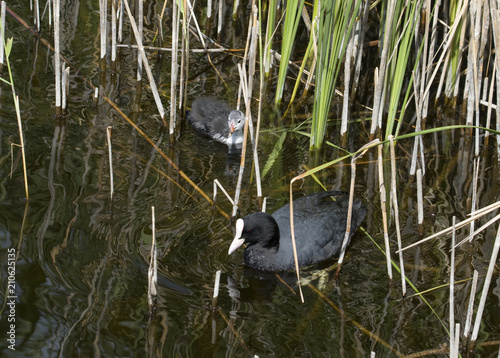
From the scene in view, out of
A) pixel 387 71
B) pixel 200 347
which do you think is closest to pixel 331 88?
pixel 387 71

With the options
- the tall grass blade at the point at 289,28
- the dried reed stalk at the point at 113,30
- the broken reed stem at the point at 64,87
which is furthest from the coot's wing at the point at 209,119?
the broken reed stem at the point at 64,87

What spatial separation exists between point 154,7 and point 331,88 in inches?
142

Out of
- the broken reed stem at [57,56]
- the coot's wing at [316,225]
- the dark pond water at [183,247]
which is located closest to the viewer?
the dark pond water at [183,247]

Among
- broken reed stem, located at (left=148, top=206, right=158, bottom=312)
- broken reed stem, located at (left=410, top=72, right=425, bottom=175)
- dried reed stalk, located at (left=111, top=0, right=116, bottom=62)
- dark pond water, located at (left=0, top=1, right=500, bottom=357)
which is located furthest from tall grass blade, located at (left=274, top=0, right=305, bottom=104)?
broken reed stem, located at (left=148, top=206, right=158, bottom=312)

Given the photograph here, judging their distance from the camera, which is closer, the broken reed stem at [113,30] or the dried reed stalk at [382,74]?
the dried reed stalk at [382,74]

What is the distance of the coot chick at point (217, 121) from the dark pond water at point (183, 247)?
0.11 metres

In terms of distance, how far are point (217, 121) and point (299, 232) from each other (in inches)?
68.0

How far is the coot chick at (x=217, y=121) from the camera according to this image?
18.8 ft

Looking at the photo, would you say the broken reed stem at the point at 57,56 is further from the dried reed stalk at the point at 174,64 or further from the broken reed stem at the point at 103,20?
the dried reed stalk at the point at 174,64

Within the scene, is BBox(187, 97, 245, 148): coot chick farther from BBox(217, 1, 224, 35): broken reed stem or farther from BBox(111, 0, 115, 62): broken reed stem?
BBox(217, 1, 224, 35): broken reed stem

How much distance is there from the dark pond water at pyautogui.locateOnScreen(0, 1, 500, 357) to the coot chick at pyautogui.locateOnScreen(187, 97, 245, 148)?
108 millimetres

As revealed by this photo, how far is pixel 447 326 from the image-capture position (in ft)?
11.9

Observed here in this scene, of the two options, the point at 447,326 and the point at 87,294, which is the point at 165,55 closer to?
the point at 87,294

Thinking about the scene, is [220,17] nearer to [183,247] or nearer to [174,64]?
[174,64]
